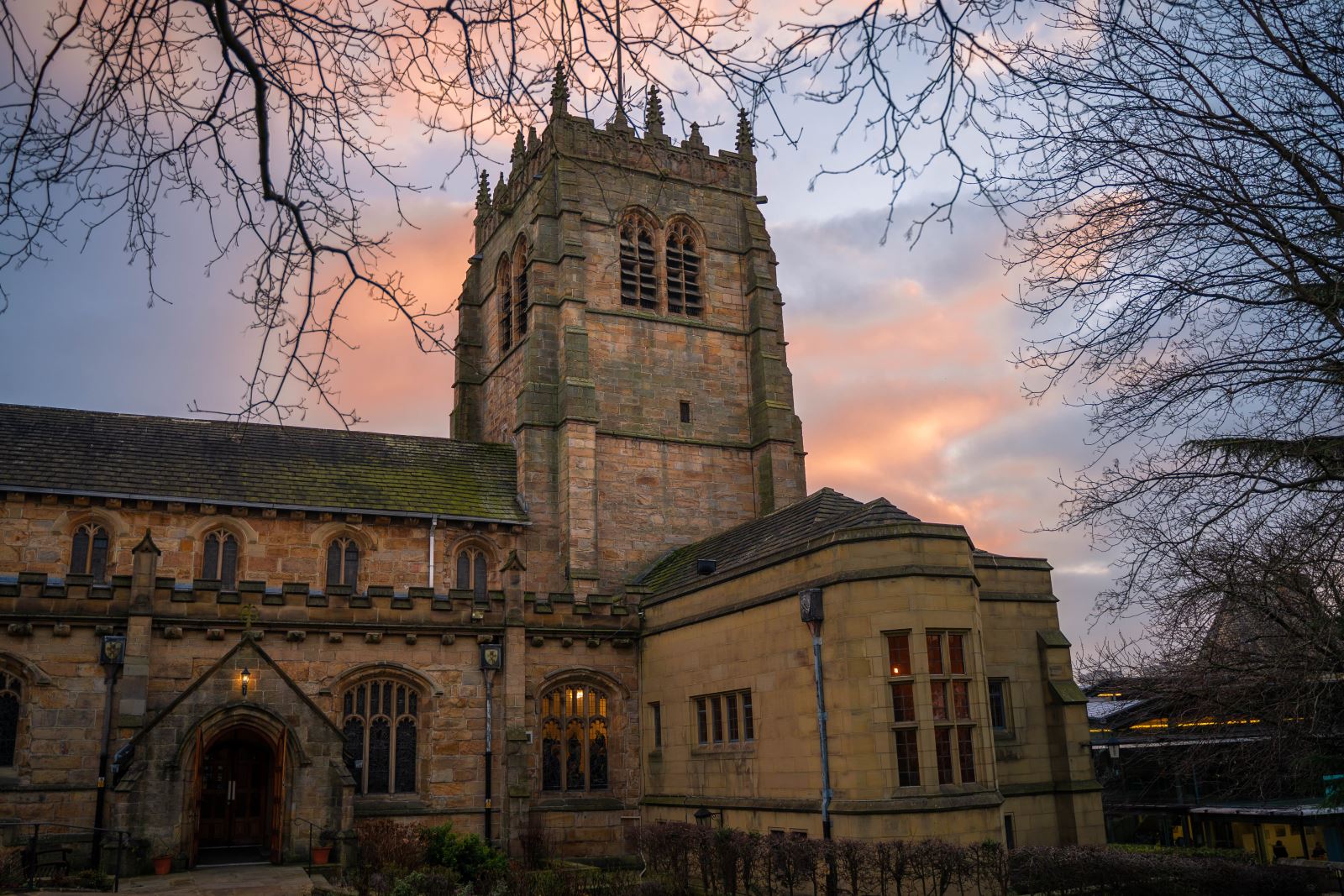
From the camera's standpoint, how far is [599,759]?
2683 cm

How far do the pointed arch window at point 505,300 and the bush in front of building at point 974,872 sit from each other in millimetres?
22780

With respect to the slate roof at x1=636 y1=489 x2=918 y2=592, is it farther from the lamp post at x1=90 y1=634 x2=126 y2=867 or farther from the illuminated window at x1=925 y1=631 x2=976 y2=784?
the lamp post at x1=90 y1=634 x2=126 y2=867

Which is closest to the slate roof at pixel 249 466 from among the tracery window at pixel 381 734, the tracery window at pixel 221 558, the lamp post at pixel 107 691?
the tracery window at pixel 221 558

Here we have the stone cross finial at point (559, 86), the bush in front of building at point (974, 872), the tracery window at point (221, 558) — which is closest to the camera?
the stone cross finial at point (559, 86)

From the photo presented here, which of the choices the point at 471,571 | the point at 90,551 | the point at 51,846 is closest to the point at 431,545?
the point at 471,571

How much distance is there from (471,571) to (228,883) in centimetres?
1280

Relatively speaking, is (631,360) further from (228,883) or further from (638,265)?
(228,883)

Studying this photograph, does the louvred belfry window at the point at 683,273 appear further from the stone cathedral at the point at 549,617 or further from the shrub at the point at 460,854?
the shrub at the point at 460,854

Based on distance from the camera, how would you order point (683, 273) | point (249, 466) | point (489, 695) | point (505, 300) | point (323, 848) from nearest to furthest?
point (323, 848) → point (489, 695) → point (249, 466) → point (683, 273) → point (505, 300)

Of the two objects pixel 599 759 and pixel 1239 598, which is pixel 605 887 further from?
pixel 1239 598

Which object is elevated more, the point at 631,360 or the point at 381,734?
the point at 631,360

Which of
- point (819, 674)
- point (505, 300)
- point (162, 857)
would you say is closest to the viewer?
point (819, 674)

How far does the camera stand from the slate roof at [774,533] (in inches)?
846

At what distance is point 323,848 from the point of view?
2120 centimetres
